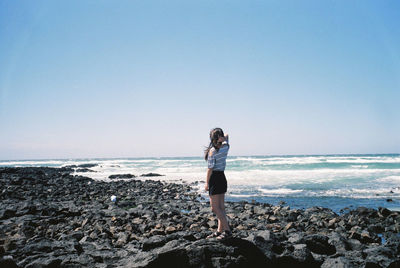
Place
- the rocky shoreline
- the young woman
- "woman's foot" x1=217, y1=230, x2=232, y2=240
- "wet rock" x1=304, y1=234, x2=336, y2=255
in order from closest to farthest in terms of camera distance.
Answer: the rocky shoreline < "woman's foot" x1=217, y1=230, x2=232, y2=240 < the young woman < "wet rock" x1=304, y1=234, x2=336, y2=255

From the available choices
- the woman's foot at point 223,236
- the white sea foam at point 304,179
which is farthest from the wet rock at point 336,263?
the white sea foam at point 304,179

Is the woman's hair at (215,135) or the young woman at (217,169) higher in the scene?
the woman's hair at (215,135)

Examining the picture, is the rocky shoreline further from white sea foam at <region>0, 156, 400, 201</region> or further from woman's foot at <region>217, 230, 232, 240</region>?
white sea foam at <region>0, 156, 400, 201</region>

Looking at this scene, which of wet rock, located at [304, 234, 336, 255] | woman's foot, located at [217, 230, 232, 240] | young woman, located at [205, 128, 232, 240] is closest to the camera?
woman's foot, located at [217, 230, 232, 240]

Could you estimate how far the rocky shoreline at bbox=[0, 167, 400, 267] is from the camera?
4.44 meters

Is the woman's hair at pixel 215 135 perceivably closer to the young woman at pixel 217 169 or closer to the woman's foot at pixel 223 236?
the young woman at pixel 217 169

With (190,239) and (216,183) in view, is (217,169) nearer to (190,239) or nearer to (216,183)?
(216,183)

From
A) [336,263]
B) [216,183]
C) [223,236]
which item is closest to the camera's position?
[336,263]

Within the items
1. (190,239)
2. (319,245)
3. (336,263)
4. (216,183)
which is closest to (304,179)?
(319,245)

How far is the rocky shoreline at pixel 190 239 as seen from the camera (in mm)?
4441

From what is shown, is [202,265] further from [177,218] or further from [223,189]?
[177,218]

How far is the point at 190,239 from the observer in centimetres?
518

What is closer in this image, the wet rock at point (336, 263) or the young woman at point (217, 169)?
the wet rock at point (336, 263)

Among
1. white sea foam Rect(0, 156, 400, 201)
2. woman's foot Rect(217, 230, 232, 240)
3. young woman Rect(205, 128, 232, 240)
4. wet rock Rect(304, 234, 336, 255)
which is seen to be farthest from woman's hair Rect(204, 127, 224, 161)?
white sea foam Rect(0, 156, 400, 201)
